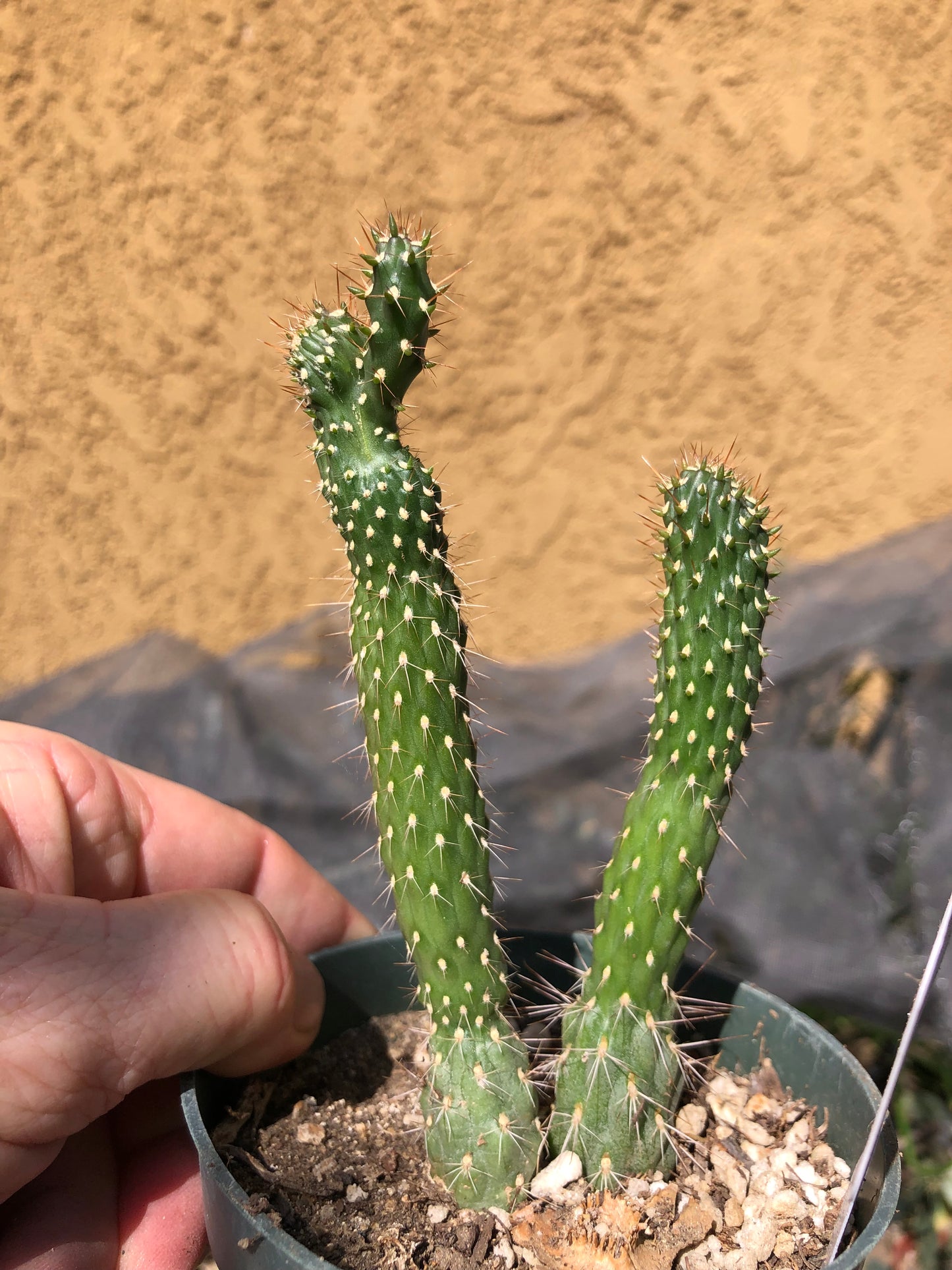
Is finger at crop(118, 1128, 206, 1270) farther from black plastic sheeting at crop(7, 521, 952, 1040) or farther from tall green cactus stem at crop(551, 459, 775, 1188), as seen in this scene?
black plastic sheeting at crop(7, 521, 952, 1040)

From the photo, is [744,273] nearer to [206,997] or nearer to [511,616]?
[511,616]

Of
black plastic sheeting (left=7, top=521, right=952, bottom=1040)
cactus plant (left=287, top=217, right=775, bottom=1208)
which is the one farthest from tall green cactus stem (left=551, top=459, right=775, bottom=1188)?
black plastic sheeting (left=7, top=521, right=952, bottom=1040)

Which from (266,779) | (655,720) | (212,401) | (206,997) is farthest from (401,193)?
(206,997)

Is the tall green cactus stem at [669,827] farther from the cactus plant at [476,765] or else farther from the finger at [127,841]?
the finger at [127,841]

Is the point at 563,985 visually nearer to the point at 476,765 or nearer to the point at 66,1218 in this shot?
the point at 476,765

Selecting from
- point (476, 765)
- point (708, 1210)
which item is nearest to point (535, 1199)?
point (708, 1210)

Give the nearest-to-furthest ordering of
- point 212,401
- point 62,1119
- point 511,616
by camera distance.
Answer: point 62,1119 → point 212,401 → point 511,616

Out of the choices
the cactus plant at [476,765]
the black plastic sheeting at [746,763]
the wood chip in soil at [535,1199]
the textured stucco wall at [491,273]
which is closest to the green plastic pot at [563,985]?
the wood chip in soil at [535,1199]
